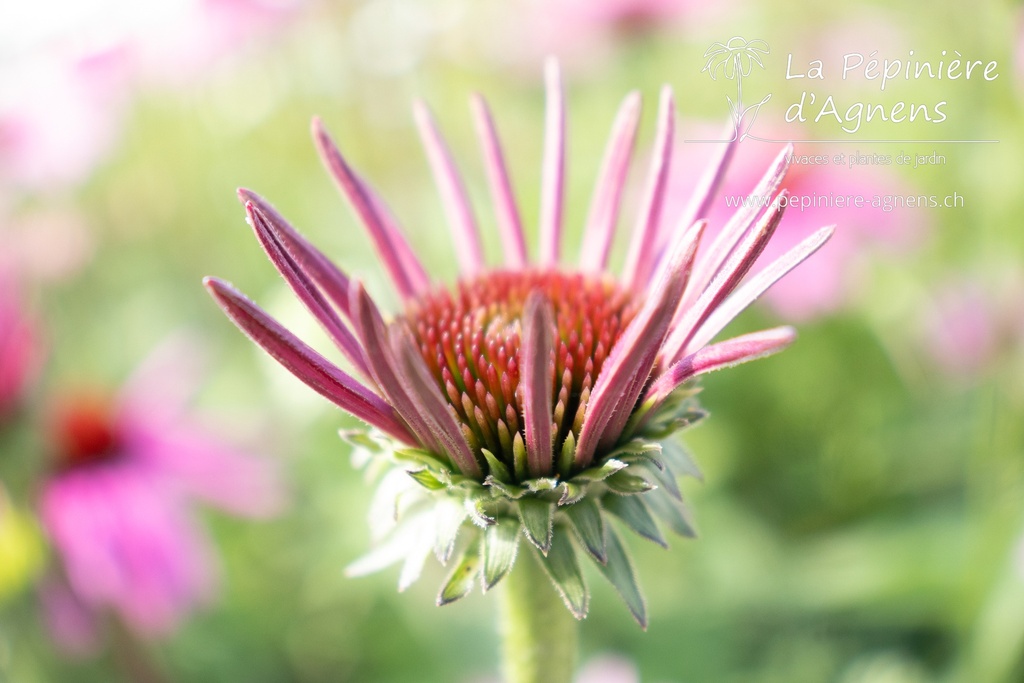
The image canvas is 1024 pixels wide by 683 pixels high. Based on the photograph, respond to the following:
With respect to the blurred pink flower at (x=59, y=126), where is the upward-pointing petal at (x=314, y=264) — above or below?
below

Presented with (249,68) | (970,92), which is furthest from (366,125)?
(970,92)

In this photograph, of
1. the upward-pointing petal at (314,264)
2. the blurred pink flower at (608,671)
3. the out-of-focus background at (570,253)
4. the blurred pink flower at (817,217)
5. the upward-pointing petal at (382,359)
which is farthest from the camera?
the blurred pink flower at (817,217)

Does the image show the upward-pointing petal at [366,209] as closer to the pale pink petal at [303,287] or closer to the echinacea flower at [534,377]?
the echinacea flower at [534,377]

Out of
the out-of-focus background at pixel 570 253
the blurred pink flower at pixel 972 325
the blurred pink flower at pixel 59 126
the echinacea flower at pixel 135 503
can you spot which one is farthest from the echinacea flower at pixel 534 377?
the blurred pink flower at pixel 59 126

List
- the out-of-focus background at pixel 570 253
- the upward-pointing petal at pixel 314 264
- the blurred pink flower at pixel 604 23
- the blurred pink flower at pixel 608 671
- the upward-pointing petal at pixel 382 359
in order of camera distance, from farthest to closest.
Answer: the blurred pink flower at pixel 604 23 < the out-of-focus background at pixel 570 253 < the blurred pink flower at pixel 608 671 < the upward-pointing petal at pixel 314 264 < the upward-pointing petal at pixel 382 359

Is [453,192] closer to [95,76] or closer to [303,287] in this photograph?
[303,287]

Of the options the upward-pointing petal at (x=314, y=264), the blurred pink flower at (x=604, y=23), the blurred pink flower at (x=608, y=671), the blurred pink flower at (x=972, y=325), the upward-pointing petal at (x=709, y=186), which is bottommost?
the blurred pink flower at (x=608, y=671)

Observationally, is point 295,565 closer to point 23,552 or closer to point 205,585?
point 205,585
